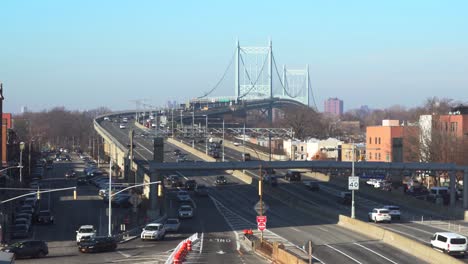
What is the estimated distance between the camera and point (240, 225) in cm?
6906

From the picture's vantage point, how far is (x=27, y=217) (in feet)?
221

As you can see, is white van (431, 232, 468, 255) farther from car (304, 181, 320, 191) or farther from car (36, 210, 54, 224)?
car (304, 181, 320, 191)

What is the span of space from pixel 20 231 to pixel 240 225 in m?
18.9

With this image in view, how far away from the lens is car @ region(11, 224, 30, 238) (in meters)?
56.2

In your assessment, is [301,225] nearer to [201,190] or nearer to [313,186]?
[313,186]

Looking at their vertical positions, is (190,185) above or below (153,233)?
below

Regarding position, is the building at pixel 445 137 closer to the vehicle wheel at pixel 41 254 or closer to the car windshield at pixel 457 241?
the car windshield at pixel 457 241

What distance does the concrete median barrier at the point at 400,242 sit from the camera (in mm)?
42066

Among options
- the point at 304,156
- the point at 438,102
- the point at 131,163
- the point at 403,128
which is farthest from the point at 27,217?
the point at 438,102

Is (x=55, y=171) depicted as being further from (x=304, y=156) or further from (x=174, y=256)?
(x=174, y=256)

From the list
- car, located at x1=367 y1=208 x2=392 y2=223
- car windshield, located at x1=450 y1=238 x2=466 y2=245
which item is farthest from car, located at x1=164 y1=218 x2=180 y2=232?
car windshield, located at x1=450 y1=238 x2=466 y2=245

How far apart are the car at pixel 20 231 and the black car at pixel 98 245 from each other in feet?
31.4

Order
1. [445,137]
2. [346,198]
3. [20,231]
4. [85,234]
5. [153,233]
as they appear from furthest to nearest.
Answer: [445,137] → [346,198] → [20,231] → [153,233] → [85,234]

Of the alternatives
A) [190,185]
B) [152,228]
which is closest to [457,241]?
[152,228]
